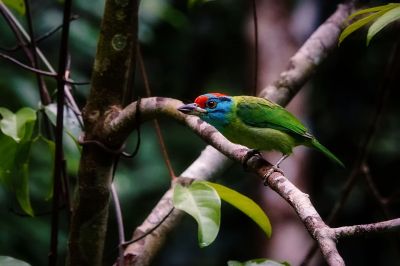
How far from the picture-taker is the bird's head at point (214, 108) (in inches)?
109

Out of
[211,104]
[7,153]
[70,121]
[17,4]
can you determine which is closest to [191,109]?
[211,104]

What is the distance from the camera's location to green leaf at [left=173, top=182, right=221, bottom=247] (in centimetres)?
176

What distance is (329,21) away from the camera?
11.1ft

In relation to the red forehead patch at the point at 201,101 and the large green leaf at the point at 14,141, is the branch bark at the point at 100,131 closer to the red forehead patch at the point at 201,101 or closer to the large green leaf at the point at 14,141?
the large green leaf at the point at 14,141

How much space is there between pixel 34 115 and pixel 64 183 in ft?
1.32

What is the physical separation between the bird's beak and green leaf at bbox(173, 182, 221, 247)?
16.3 inches

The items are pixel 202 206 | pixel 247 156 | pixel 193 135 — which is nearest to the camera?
pixel 202 206

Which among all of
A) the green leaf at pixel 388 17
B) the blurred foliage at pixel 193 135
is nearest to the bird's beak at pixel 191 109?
the green leaf at pixel 388 17

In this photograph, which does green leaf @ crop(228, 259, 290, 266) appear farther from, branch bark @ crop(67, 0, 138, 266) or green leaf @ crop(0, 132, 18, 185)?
green leaf @ crop(0, 132, 18, 185)

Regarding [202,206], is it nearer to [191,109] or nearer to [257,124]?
[191,109]

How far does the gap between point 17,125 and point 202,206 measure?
980 mm

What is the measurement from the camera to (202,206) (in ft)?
6.03

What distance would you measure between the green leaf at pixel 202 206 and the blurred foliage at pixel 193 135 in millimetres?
2954

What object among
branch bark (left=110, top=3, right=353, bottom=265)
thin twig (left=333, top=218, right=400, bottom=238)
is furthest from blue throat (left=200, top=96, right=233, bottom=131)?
thin twig (left=333, top=218, right=400, bottom=238)
